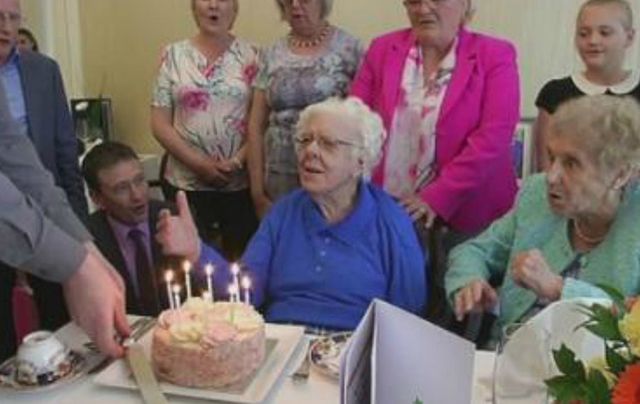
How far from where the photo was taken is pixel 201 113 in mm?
2803

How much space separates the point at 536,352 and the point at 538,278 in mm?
655

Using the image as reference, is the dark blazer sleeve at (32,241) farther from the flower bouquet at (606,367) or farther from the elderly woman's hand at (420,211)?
the elderly woman's hand at (420,211)

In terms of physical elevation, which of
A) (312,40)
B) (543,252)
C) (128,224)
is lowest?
(128,224)

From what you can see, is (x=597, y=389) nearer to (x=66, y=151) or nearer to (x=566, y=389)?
(x=566, y=389)

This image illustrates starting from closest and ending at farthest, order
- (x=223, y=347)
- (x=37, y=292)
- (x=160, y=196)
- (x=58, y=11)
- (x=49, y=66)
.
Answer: (x=223, y=347), (x=37, y=292), (x=49, y=66), (x=160, y=196), (x=58, y=11)

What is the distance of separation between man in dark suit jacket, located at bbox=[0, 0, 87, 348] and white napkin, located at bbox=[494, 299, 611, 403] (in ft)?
5.77

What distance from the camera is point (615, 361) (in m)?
0.72

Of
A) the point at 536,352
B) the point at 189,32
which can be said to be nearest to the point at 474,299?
the point at 536,352

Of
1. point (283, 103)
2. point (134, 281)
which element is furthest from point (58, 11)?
point (134, 281)

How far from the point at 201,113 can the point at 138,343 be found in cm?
155

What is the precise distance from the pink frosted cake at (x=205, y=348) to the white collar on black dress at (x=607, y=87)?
1.74 meters

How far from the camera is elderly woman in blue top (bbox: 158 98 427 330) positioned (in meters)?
1.90

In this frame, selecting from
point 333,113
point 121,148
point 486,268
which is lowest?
point 486,268

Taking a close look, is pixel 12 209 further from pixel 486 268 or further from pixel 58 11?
pixel 58 11
